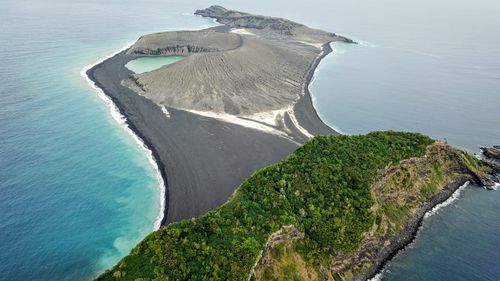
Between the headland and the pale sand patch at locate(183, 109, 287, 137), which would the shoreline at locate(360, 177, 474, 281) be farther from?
the pale sand patch at locate(183, 109, 287, 137)

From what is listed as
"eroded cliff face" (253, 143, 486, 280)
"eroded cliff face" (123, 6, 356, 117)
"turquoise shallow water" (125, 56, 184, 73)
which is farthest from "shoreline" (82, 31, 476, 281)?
"turquoise shallow water" (125, 56, 184, 73)

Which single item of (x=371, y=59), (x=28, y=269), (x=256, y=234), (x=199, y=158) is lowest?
(x=28, y=269)

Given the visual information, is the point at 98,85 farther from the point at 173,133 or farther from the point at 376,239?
the point at 376,239

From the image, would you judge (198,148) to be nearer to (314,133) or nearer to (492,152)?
(314,133)

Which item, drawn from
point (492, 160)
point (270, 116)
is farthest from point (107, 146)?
point (492, 160)

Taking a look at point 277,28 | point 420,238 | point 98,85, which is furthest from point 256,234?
point 277,28

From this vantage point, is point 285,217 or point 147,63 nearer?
point 285,217

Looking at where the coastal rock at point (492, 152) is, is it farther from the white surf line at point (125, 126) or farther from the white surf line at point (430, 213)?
the white surf line at point (125, 126)
